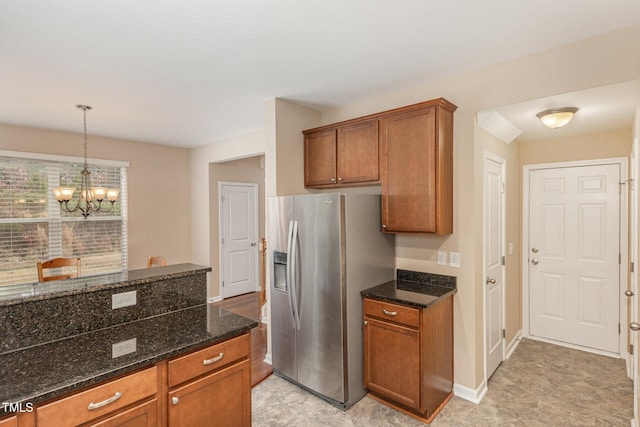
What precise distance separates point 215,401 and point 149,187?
14.7ft

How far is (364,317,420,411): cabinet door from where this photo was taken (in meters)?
2.38

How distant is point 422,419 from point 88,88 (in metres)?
3.93

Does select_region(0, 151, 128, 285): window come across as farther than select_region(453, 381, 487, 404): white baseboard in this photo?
Yes

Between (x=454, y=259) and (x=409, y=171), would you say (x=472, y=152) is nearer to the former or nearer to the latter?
(x=409, y=171)

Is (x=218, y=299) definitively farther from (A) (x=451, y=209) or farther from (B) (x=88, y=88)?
(A) (x=451, y=209)

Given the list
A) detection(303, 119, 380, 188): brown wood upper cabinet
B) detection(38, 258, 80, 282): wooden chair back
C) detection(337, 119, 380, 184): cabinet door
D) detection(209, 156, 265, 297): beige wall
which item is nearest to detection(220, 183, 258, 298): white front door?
detection(209, 156, 265, 297): beige wall

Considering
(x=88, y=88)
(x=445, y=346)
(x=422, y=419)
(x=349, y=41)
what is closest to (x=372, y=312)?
(x=445, y=346)

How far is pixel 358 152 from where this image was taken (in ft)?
10.1

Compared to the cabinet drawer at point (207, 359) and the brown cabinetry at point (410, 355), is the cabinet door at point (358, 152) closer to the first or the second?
the brown cabinetry at point (410, 355)

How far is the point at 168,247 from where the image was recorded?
554 centimetres

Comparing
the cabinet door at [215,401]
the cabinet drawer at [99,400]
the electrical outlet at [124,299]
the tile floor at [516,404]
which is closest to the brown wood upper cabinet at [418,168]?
the tile floor at [516,404]

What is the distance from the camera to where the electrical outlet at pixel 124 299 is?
178 cm

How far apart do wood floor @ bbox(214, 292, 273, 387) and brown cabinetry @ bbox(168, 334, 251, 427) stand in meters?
1.26

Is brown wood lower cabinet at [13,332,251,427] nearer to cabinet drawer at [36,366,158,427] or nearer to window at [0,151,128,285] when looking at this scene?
cabinet drawer at [36,366,158,427]
